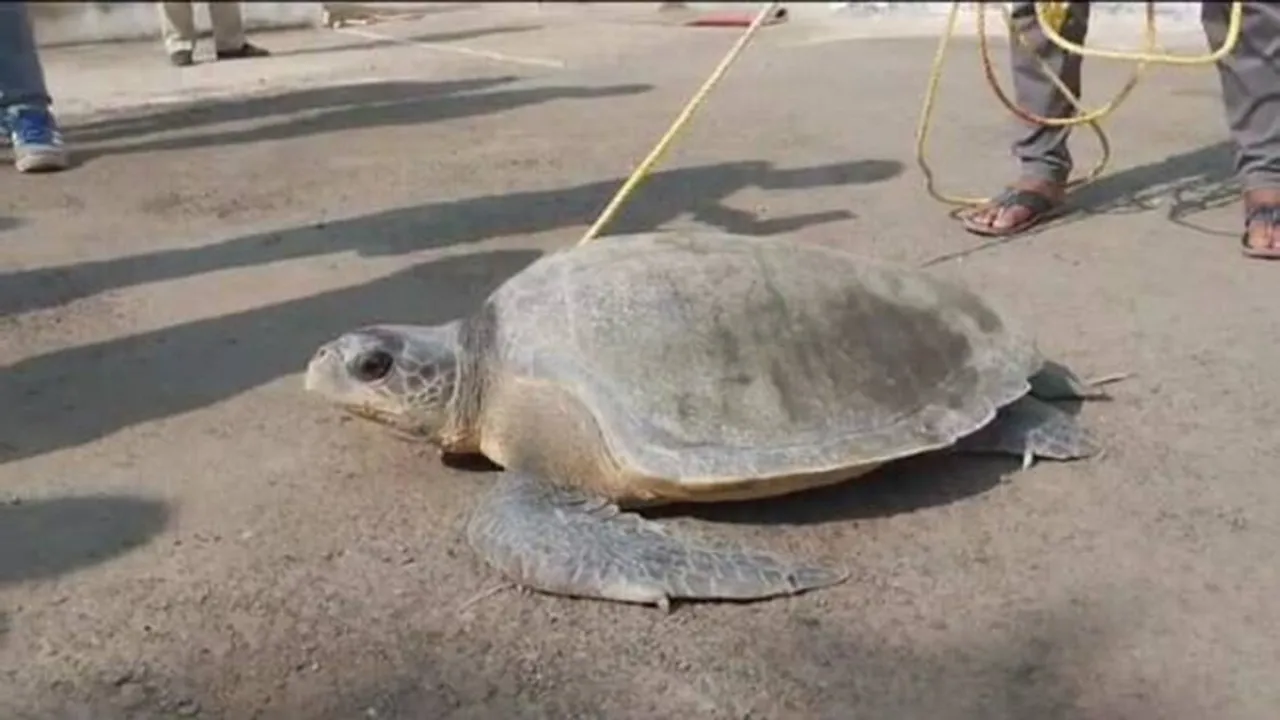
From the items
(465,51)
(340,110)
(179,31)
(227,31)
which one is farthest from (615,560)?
(227,31)

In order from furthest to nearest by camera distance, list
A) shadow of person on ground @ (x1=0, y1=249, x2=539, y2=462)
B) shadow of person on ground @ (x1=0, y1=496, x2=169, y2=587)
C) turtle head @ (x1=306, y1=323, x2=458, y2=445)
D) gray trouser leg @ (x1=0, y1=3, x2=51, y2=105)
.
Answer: gray trouser leg @ (x1=0, y1=3, x2=51, y2=105) → shadow of person on ground @ (x1=0, y1=249, x2=539, y2=462) → turtle head @ (x1=306, y1=323, x2=458, y2=445) → shadow of person on ground @ (x1=0, y1=496, x2=169, y2=587)

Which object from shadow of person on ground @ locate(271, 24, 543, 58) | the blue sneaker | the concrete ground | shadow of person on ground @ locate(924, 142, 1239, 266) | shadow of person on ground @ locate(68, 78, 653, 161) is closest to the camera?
the concrete ground

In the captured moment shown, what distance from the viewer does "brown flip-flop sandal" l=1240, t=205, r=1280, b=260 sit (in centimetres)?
328

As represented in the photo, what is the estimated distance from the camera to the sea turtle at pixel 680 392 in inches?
77.9

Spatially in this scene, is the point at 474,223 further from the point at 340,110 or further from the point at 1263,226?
the point at 340,110

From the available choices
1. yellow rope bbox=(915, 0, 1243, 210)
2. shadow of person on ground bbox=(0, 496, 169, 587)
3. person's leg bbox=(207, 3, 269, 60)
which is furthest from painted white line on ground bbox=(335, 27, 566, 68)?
shadow of person on ground bbox=(0, 496, 169, 587)

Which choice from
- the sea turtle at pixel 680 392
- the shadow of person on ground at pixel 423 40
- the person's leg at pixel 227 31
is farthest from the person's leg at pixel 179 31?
the sea turtle at pixel 680 392

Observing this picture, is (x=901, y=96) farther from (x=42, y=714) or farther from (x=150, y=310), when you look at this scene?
(x=42, y=714)

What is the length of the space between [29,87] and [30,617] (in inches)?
106

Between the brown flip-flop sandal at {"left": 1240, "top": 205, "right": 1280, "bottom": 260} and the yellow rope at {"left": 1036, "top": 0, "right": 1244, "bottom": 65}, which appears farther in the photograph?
the brown flip-flop sandal at {"left": 1240, "top": 205, "right": 1280, "bottom": 260}

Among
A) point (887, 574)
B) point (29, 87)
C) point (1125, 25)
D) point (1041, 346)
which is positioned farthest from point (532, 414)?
point (1125, 25)

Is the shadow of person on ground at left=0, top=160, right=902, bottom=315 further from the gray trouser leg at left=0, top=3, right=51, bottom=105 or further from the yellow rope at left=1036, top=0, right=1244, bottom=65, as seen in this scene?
the gray trouser leg at left=0, top=3, right=51, bottom=105

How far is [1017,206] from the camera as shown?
3607 mm

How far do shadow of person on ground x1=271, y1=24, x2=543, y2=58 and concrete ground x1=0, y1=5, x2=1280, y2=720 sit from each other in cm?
321
